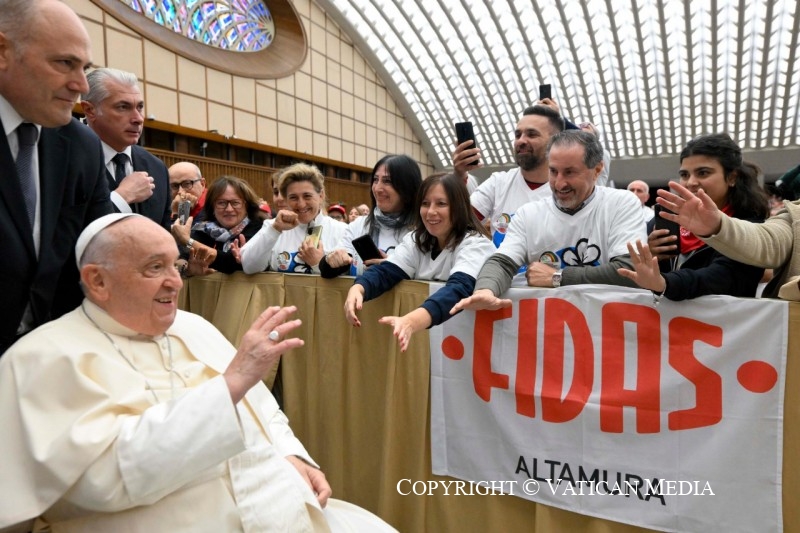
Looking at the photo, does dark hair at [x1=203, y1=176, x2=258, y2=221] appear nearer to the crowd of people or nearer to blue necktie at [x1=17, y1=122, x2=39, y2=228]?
the crowd of people

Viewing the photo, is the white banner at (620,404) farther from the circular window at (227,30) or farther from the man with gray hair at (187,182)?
the circular window at (227,30)

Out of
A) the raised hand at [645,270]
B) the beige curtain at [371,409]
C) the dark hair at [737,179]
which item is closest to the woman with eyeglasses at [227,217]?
the beige curtain at [371,409]

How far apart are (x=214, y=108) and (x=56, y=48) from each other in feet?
53.6

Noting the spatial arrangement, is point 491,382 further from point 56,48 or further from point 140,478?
point 56,48

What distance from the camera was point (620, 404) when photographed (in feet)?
7.21

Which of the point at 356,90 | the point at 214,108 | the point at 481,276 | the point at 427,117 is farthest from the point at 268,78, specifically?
the point at 481,276

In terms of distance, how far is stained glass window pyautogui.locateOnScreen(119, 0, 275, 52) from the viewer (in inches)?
602

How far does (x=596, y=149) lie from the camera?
262cm

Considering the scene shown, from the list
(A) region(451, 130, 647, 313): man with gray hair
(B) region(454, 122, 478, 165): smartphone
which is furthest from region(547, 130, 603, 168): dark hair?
(B) region(454, 122, 478, 165): smartphone

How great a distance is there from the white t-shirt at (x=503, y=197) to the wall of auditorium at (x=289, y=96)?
499 inches

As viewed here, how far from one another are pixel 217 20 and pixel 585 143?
17.7m

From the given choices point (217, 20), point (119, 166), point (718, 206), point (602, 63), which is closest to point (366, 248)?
point (119, 166)

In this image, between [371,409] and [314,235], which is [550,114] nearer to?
[314,235]

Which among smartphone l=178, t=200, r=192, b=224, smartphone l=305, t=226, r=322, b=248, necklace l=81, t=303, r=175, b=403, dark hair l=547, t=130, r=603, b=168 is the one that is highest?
dark hair l=547, t=130, r=603, b=168
